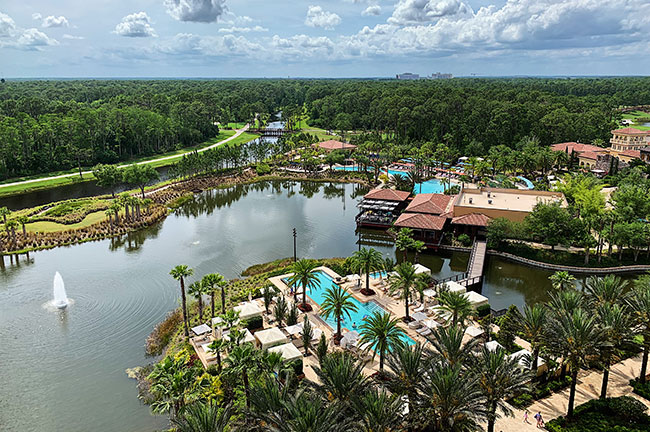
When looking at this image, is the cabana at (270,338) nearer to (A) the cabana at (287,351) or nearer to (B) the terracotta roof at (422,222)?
(A) the cabana at (287,351)

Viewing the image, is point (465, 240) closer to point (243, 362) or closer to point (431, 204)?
point (431, 204)

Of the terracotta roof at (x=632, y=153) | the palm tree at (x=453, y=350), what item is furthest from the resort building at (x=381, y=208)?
the terracotta roof at (x=632, y=153)

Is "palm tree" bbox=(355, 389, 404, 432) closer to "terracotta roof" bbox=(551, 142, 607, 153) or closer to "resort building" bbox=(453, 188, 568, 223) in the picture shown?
"resort building" bbox=(453, 188, 568, 223)

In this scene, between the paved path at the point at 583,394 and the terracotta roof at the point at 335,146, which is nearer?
the paved path at the point at 583,394

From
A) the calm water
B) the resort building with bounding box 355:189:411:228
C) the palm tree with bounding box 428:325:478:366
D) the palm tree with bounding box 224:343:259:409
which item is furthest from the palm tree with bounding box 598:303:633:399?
the resort building with bounding box 355:189:411:228

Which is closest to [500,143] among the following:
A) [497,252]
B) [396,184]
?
[396,184]

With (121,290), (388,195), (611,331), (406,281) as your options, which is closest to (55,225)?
(121,290)

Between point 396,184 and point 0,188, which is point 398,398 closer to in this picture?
point 396,184
